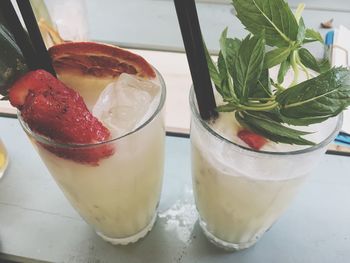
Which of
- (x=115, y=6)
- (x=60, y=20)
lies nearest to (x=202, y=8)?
(x=115, y=6)

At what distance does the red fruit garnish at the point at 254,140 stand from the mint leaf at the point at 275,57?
0.27 ft

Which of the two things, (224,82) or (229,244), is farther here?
(229,244)

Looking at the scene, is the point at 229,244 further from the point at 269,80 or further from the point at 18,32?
the point at 18,32

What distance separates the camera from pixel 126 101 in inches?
20.7

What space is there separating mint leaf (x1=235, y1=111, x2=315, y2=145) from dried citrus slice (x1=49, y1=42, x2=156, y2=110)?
136 millimetres

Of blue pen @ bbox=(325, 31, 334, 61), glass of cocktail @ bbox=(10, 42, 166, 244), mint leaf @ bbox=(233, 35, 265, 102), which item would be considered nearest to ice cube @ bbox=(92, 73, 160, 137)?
glass of cocktail @ bbox=(10, 42, 166, 244)

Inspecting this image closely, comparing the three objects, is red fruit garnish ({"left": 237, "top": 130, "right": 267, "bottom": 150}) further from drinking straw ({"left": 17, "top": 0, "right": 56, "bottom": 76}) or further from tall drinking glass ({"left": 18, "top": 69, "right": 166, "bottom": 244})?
drinking straw ({"left": 17, "top": 0, "right": 56, "bottom": 76})

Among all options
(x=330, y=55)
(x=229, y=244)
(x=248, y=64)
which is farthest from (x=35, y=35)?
(x=330, y=55)

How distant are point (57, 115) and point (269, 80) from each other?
0.80ft

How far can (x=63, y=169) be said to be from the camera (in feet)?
1.66

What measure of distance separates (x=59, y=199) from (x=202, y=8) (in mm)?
663

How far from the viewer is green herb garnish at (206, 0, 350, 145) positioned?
17.5 inches

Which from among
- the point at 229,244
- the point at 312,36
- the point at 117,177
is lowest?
the point at 229,244

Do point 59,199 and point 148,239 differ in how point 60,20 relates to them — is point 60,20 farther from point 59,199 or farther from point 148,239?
point 148,239
